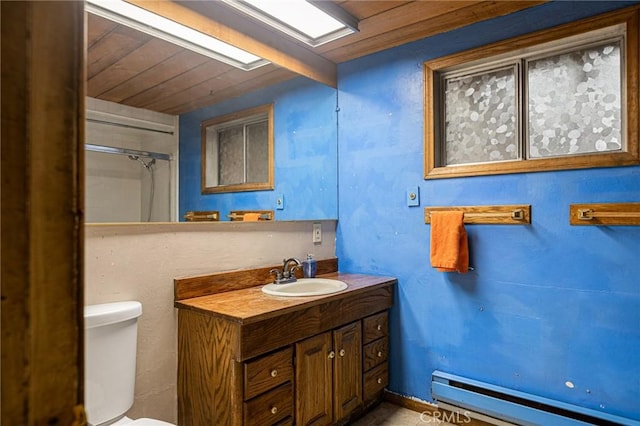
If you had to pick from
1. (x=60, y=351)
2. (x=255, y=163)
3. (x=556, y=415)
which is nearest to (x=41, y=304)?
(x=60, y=351)

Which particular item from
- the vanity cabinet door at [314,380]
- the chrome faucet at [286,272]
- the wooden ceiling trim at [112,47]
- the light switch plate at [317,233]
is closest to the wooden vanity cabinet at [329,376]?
the vanity cabinet door at [314,380]

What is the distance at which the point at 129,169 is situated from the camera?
157cm

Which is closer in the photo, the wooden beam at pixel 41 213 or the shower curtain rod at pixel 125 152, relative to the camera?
the wooden beam at pixel 41 213

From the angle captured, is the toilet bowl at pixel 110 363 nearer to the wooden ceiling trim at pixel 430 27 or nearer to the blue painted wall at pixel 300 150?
the blue painted wall at pixel 300 150

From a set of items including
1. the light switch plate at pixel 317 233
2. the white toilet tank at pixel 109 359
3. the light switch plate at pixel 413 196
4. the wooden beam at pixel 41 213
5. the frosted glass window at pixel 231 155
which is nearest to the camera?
the wooden beam at pixel 41 213

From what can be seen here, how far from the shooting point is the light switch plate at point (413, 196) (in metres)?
2.17

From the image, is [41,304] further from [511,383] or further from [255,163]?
[511,383]

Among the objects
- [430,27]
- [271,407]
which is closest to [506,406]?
[271,407]

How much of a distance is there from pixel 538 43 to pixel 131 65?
6.29 ft

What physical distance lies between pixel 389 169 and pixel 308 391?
1.34m

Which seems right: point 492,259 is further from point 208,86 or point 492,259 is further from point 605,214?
point 208,86

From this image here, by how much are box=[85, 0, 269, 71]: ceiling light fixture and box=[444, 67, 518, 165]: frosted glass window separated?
3.67 ft

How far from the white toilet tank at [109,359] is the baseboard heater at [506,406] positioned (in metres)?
1.56

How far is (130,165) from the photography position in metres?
1.58
